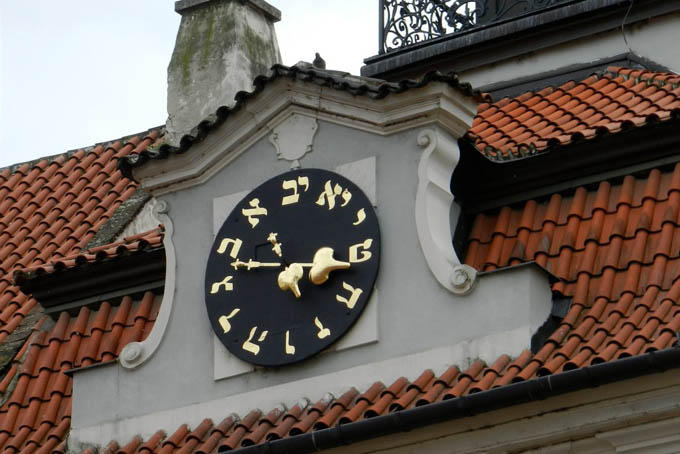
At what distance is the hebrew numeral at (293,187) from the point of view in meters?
17.1

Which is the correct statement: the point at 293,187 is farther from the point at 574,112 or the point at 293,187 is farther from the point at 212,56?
the point at 212,56

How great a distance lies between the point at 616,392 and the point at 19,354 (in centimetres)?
552

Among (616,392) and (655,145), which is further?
(655,145)

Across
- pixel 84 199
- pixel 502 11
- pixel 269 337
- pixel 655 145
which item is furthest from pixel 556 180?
pixel 84 199

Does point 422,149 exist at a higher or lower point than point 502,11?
lower

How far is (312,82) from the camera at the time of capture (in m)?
17.2

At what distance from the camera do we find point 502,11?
→ 20.0 m

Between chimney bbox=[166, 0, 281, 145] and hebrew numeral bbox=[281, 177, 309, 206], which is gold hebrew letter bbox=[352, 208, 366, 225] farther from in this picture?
chimney bbox=[166, 0, 281, 145]

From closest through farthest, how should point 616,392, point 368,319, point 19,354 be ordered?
point 616,392, point 368,319, point 19,354

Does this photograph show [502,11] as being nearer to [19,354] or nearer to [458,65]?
[458,65]

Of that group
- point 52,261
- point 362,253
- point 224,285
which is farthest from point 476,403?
point 52,261

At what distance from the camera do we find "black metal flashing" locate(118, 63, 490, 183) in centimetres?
1667

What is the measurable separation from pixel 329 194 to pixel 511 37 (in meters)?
3.32

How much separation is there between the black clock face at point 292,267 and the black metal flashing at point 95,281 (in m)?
1.10
